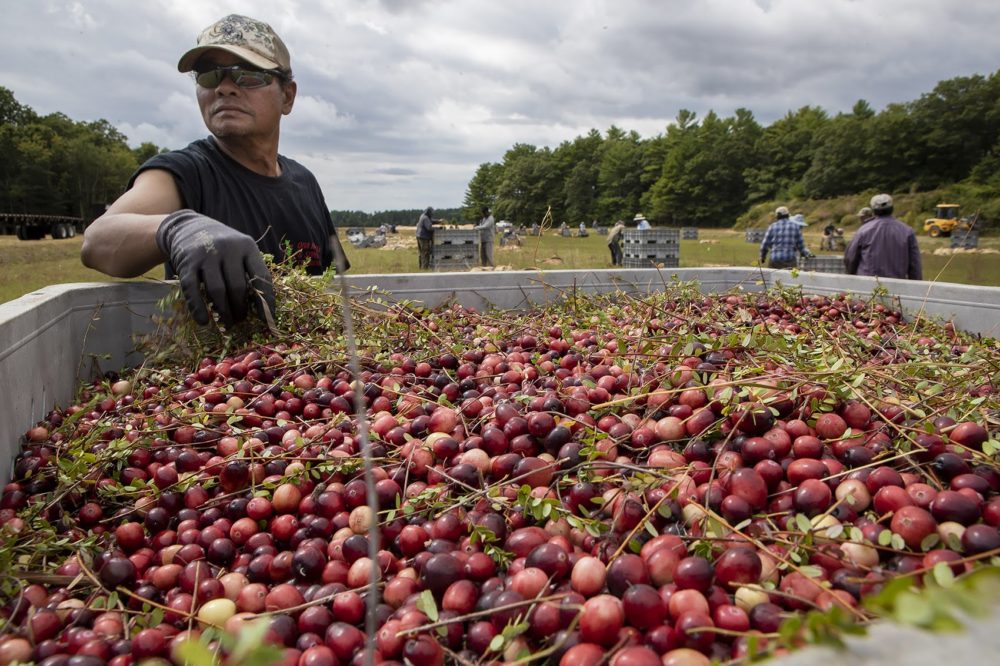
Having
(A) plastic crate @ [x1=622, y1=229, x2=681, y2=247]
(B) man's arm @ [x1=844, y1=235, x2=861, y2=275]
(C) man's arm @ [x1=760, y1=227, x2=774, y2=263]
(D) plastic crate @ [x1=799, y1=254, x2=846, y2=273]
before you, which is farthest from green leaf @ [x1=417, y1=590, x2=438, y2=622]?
(A) plastic crate @ [x1=622, y1=229, x2=681, y2=247]

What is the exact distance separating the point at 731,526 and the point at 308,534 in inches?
41.2

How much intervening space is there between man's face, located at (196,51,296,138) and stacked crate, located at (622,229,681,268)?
35.2ft

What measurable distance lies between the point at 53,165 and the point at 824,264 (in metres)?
87.4

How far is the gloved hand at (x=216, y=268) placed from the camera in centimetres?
250

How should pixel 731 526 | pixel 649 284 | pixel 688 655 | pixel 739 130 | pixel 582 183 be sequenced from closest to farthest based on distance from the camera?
pixel 688 655, pixel 731 526, pixel 649 284, pixel 739 130, pixel 582 183

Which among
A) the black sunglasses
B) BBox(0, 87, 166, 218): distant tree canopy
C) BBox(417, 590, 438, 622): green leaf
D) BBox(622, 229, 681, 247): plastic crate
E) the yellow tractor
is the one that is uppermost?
BBox(0, 87, 166, 218): distant tree canopy

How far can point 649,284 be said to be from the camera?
410 centimetres

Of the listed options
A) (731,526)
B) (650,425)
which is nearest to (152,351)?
(650,425)

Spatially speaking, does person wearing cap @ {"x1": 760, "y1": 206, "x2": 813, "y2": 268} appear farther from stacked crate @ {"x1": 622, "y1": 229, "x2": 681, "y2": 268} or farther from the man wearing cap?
the man wearing cap

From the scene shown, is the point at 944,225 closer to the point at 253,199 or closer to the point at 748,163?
the point at 748,163

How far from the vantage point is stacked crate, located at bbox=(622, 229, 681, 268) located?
44.2ft

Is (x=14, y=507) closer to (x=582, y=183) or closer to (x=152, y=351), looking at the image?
(x=152, y=351)

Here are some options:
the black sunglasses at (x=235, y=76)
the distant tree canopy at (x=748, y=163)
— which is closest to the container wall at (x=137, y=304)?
the black sunglasses at (x=235, y=76)

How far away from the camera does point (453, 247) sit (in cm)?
1511
